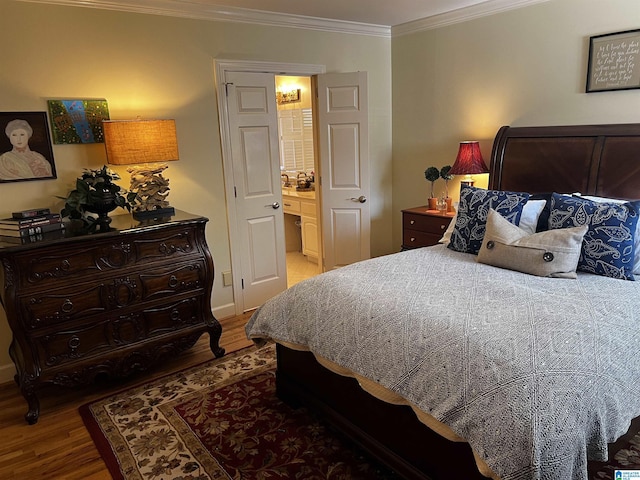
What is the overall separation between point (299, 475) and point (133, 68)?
287cm

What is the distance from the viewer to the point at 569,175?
328 centimetres

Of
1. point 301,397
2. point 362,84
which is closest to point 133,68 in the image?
point 362,84

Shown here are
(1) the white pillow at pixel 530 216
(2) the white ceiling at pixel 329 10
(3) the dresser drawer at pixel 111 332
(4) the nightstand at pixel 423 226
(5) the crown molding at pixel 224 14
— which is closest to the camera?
(3) the dresser drawer at pixel 111 332

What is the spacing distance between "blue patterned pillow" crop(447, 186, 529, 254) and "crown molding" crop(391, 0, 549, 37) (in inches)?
64.4

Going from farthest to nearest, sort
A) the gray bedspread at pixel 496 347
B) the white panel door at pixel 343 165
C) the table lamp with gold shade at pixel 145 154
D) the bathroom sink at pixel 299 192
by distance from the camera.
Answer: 1. the bathroom sink at pixel 299 192
2. the white panel door at pixel 343 165
3. the table lamp with gold shade at pixel 145 154
4. the gray bedspread at pixel 496 347

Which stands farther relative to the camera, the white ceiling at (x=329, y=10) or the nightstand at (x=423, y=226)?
the nightstand at (x=423, y=226)

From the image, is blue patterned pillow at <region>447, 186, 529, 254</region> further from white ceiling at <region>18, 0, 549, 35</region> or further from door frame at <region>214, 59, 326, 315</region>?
door frame at <region>214, 59, 326, 315</region>

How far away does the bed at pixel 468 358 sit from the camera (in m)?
1.45

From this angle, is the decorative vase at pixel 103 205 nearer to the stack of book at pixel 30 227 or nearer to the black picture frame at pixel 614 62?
the stack of book at pixel 30 227

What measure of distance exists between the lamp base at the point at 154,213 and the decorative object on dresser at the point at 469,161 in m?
2.29

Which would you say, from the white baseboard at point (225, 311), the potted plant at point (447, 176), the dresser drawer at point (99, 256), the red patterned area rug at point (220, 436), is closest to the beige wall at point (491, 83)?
the potted plant at point (447, 176)

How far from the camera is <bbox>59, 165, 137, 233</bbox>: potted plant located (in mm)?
2849

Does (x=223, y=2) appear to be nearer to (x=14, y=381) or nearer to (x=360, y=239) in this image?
(x=360, y=239)

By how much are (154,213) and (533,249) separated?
2.45m
